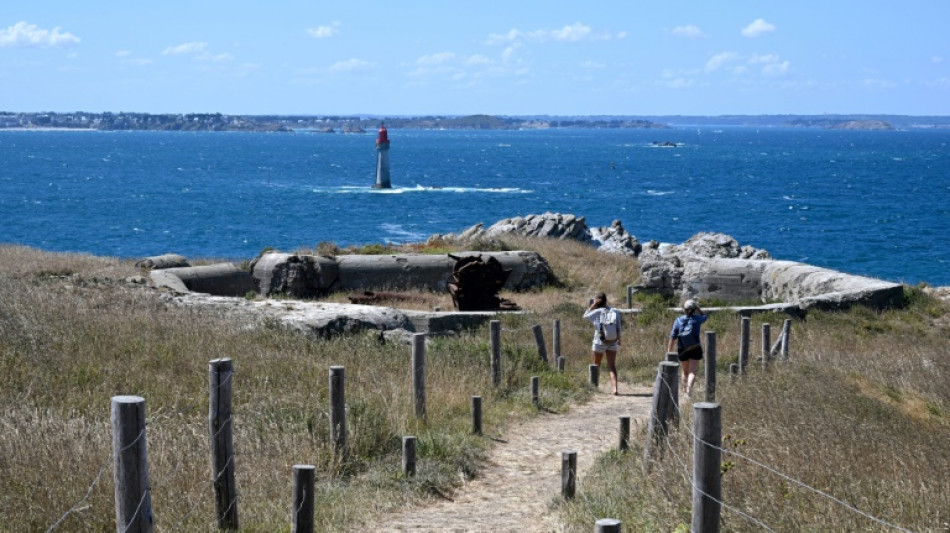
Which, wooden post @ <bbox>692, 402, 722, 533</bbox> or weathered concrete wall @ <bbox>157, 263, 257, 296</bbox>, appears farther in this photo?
weathered concrete wall @ <bbox>157, 263, 257, 296</bbox>

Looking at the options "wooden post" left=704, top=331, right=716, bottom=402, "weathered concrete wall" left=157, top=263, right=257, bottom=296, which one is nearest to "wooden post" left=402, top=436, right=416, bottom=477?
"wooden post" left=704, top=331, right=716, bottom=402

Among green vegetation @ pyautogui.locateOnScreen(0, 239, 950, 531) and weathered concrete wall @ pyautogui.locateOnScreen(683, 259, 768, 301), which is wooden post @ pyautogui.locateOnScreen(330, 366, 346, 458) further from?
weathered concrete wall @ pyautogui.locateOnScreen(683, 259, 768, 301)

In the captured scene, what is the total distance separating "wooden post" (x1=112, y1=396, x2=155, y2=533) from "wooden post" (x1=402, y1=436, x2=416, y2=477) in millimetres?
3759

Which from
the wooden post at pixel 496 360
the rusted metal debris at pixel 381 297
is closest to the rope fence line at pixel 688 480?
the wooden post at pixel 496 360

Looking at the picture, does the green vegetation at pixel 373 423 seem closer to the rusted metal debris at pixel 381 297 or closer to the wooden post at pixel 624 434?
the wooden post at pixel 624 434

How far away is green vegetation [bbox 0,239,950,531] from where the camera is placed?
7516 millimetres

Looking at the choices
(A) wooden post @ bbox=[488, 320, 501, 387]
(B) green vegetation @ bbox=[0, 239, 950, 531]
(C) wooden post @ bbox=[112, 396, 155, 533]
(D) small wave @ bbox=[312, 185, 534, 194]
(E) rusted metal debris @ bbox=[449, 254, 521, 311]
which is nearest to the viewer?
(C) wooden post @ bbox=[112, 396, 155, 533]

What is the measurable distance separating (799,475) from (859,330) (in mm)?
14107

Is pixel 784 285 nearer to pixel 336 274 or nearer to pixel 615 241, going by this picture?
pixel 336 274

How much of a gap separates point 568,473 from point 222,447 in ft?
9.68

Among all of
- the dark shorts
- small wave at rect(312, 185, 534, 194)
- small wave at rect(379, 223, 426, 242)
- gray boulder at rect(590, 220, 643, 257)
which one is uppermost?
the dark shorts

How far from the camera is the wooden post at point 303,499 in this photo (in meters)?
7.56

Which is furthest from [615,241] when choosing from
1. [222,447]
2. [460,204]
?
[460,204]

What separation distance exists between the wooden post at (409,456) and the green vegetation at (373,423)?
0.13 m
